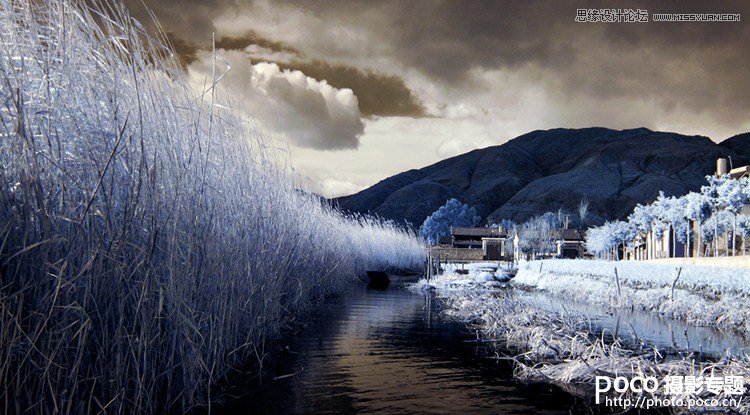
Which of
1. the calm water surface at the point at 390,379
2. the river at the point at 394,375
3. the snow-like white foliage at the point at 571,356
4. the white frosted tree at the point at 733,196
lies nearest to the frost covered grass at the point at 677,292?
the river at the point at 394,375

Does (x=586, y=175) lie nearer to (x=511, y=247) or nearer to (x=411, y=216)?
(x=411, y=216)

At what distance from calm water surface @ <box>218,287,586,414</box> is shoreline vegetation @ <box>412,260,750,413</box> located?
0.40 meters

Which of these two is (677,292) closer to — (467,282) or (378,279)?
(467,282)

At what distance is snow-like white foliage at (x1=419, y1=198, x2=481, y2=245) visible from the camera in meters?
86.1

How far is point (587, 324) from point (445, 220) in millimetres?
77982

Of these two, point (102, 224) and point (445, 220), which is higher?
point (445, 220)

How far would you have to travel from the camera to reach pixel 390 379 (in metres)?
6.16

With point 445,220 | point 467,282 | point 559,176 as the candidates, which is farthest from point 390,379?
point 559,176

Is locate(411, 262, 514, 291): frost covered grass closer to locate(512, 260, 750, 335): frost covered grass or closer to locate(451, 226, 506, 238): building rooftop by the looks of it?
locate(512, 260, 750, 335): frost covered grass

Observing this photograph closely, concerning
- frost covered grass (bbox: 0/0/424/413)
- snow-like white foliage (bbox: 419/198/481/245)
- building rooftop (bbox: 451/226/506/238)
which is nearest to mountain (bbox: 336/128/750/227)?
snow-like white foliage (bbox: 419/198/481/245)

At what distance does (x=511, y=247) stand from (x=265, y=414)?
57.9 meters

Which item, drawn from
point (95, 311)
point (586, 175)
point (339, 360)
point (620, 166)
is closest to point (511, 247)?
point (339, 360)

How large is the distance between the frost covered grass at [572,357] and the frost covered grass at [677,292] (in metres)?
3.58

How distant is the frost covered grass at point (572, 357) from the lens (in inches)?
235
